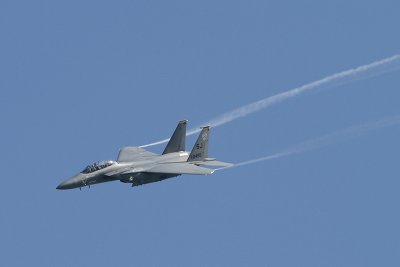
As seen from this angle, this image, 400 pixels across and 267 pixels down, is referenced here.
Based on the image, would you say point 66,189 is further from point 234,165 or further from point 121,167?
point 234,165

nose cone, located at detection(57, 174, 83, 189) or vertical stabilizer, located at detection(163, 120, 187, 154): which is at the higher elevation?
vertical stabilizer, located at detection(163, 120, 187, 154)

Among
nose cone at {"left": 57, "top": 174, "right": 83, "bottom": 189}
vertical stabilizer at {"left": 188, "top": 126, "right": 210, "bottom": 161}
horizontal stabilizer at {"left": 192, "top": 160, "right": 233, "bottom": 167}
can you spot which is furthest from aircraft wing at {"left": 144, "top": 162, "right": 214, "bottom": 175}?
nose cone at {"left": 57, "top": 174, "right": 83, "bottom": 189}

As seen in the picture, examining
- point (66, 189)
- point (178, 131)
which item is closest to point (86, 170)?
point (66, 189)

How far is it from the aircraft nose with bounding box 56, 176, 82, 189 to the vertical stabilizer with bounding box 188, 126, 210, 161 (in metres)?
9.70

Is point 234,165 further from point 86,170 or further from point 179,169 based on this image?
point 86,170

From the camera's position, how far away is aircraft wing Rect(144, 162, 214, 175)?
330 ft

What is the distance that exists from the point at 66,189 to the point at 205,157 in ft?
39.5

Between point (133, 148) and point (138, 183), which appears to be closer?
point (138, 183)

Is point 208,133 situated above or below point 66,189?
above

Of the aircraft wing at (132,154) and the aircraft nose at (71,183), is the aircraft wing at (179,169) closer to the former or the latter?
the aircraft wing at (132,154)

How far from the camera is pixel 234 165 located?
103625 millimetres

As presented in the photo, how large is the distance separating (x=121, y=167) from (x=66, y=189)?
4.73m

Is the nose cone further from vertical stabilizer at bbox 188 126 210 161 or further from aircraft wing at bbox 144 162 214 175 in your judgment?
vertical stabilizer at bbox 188 126 210 161

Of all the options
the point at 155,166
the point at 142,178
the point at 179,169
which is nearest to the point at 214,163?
the point at 179,169
